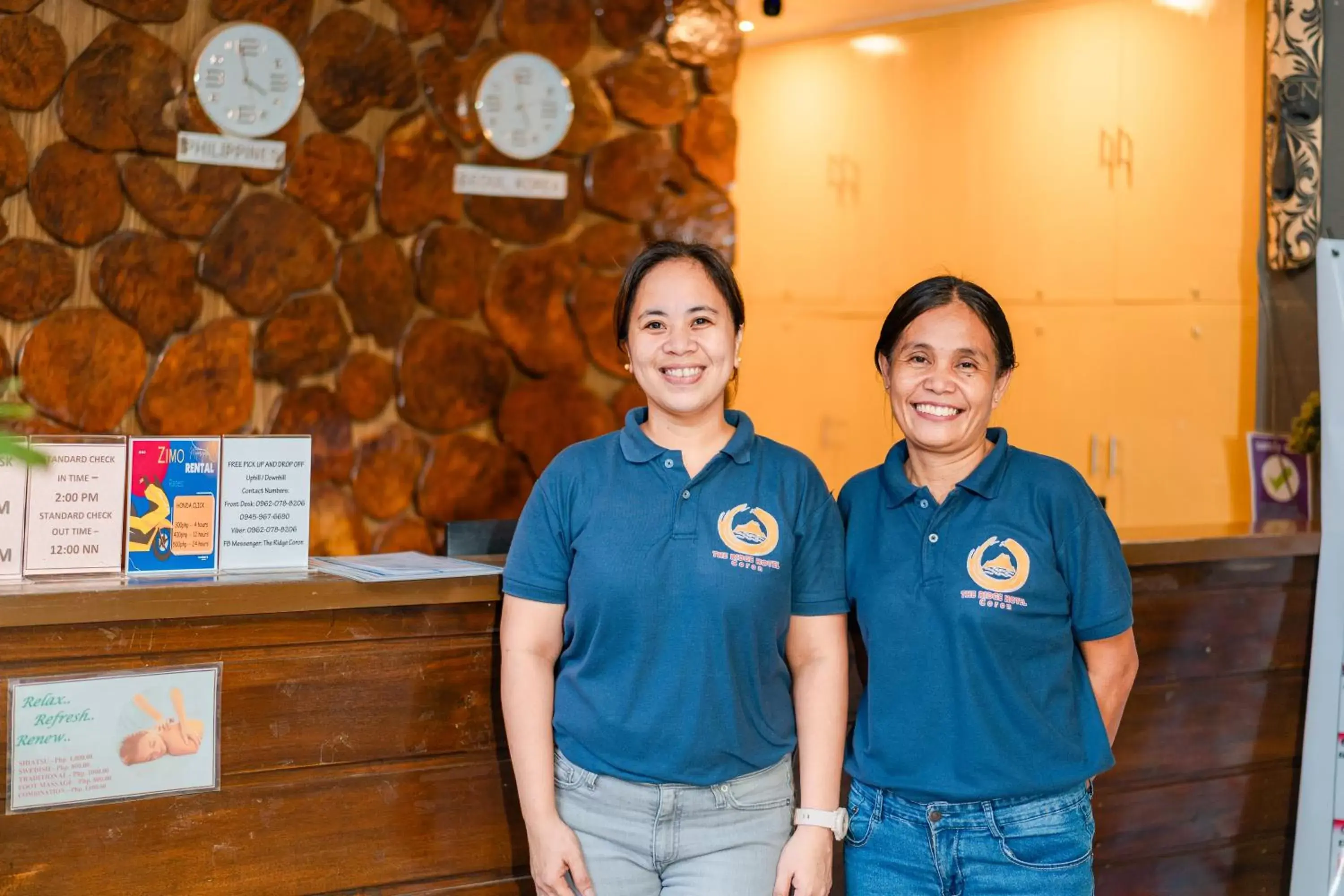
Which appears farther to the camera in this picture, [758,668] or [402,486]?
[402,486]

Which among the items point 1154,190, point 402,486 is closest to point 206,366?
point 402,486

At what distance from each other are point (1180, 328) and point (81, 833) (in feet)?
11.7

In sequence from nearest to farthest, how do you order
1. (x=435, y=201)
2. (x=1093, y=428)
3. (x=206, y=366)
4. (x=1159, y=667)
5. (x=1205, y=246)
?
(x=1159, y=667), (x=206, y=366), (x=435, y=201), (x=1205, y=246), (x=1093, y=428)

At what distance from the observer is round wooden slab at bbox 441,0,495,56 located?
3299mm

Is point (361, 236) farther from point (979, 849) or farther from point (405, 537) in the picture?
point (979, 849)

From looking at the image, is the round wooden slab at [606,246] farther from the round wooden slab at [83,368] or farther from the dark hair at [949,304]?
the dark hair at [949,304]

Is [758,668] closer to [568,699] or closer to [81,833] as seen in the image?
[568,699]

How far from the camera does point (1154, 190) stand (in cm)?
416

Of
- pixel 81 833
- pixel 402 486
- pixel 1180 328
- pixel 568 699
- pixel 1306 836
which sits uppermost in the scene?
pixel 1180 328

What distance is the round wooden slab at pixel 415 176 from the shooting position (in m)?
3.24

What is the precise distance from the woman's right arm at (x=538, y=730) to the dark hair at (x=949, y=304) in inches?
22.3

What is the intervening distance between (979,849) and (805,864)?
211 mm

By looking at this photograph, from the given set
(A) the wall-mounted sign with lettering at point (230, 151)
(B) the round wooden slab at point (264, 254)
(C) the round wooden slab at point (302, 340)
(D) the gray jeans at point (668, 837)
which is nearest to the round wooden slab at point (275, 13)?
(A) the wall-mounted sign with lettering at point (230, 151)

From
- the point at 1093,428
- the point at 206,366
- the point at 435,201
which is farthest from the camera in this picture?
the point at 1093,428
